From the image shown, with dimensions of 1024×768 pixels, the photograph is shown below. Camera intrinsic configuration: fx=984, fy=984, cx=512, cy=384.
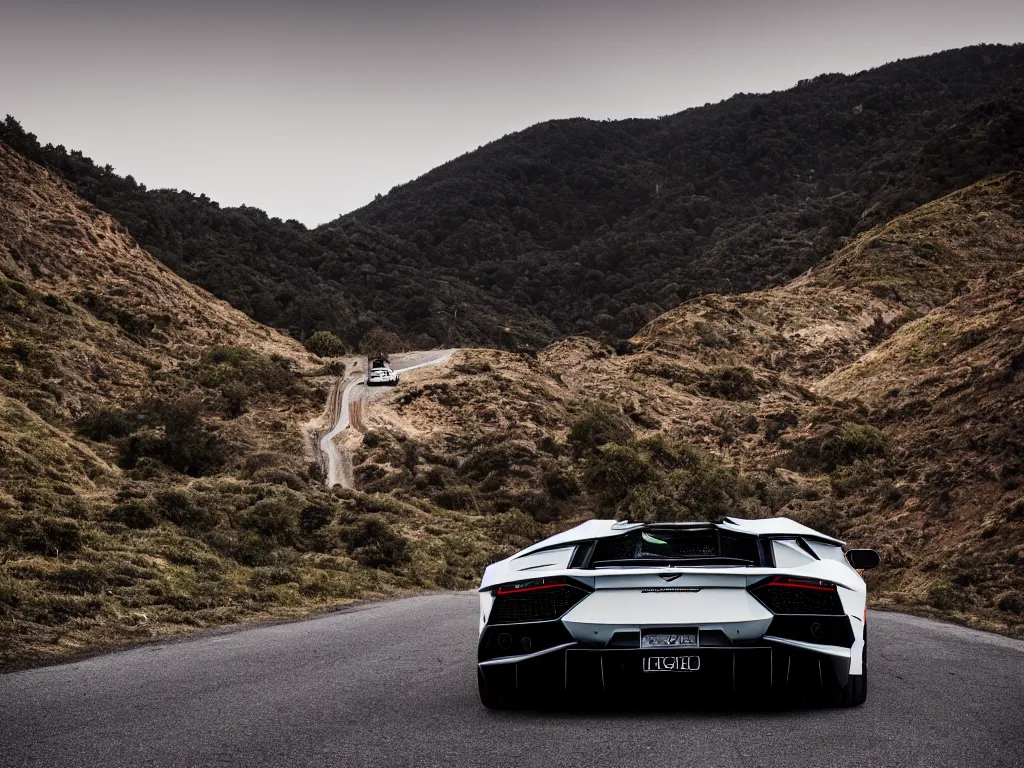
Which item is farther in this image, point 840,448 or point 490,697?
point 840,448

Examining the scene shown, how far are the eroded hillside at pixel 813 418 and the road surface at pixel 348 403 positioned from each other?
0.98 m

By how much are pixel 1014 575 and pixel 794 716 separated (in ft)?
46.6

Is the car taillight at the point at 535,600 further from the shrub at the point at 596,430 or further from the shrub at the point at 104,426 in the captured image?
the shrub at the point at 596,430

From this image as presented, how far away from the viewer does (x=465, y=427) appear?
154ft

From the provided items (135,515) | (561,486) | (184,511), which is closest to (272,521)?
(184,511)

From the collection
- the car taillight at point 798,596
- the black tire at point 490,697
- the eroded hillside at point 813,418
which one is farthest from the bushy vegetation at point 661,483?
the car taillight at point 798,596

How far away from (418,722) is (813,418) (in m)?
39.2

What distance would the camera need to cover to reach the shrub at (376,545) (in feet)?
80.0

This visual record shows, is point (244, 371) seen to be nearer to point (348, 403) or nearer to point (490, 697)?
point (348, 403)

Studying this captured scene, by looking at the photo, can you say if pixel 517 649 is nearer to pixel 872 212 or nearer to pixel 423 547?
pixel 423 547

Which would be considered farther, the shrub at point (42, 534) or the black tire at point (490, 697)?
the shrub at point (42, 534)

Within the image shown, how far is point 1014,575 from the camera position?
721 inches

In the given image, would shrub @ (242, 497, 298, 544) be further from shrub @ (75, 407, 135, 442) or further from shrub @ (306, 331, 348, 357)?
shrub @ (306, 331, 348, 357)

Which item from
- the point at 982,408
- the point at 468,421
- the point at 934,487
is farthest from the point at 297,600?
the point at 468,421
